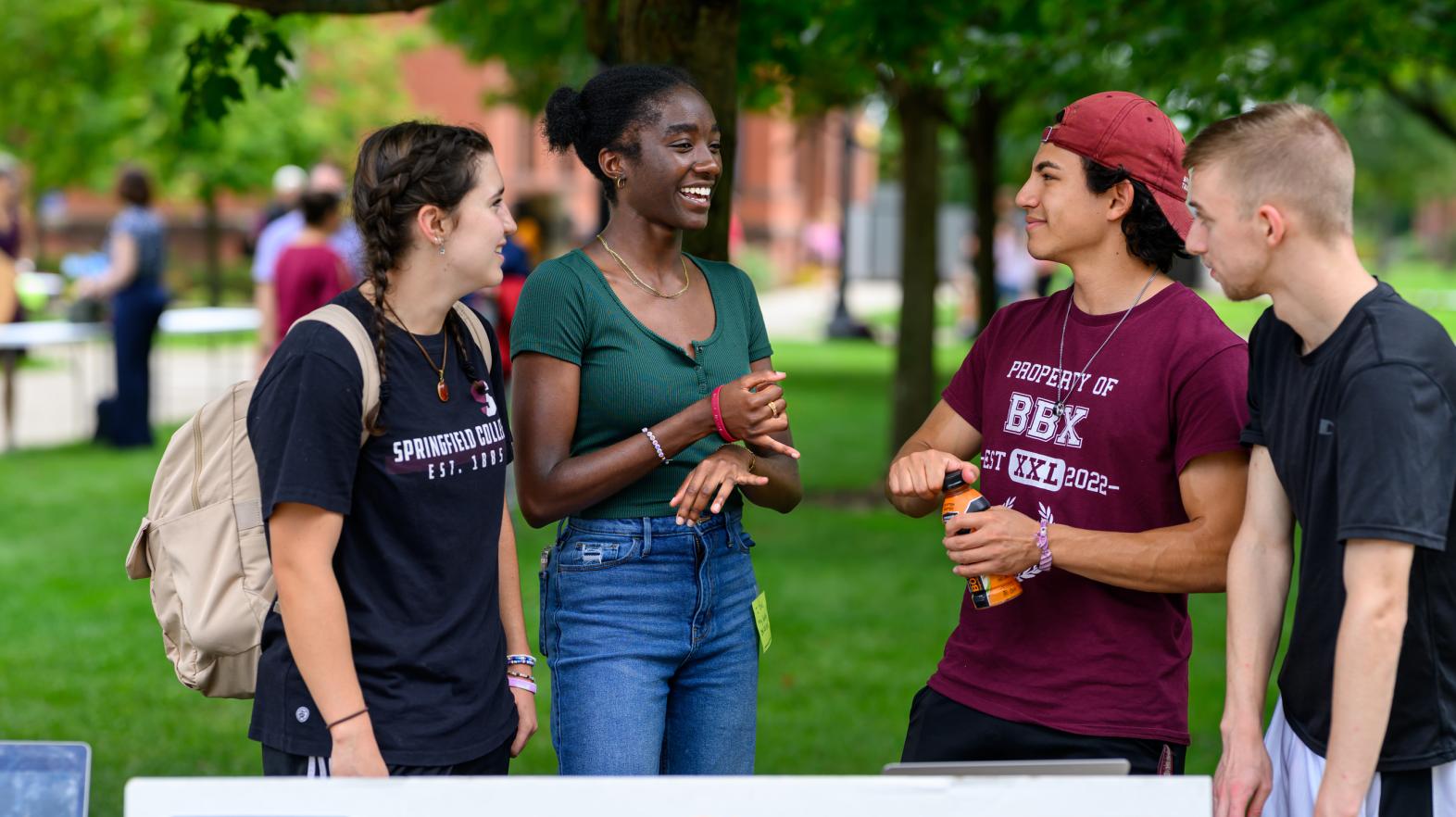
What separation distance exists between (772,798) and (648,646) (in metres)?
0.83

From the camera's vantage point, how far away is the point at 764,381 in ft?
9.70

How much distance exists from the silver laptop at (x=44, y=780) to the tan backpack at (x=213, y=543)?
0.29 metres

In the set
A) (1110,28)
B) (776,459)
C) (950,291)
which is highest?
(1110,28)

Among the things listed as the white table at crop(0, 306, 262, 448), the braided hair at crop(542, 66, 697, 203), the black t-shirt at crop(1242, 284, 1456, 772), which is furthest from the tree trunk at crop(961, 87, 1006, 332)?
the black t-shirt at crop(1242, 284, 1456, 772)

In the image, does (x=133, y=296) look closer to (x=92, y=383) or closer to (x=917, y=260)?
(x=92, y=383)

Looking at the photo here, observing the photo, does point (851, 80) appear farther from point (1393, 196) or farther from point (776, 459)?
point (1393, 196)

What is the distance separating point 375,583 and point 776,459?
90 cm

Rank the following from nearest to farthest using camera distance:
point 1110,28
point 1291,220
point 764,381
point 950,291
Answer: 1. point 1291,220
2. point 764,381
3. point 1110,28
4. point 950,291

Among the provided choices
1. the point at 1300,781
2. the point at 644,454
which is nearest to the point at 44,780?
the point at 644,454

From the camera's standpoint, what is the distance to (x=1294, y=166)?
7.98 feet

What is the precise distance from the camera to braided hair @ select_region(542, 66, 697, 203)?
315cm

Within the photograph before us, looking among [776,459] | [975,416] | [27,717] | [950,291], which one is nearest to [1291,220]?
[975,416]

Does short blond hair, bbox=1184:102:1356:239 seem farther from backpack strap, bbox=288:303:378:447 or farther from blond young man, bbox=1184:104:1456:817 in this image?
backpack strap, bbox=288:303:378:447

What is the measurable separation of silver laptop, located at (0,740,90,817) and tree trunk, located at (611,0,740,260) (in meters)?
2.33
